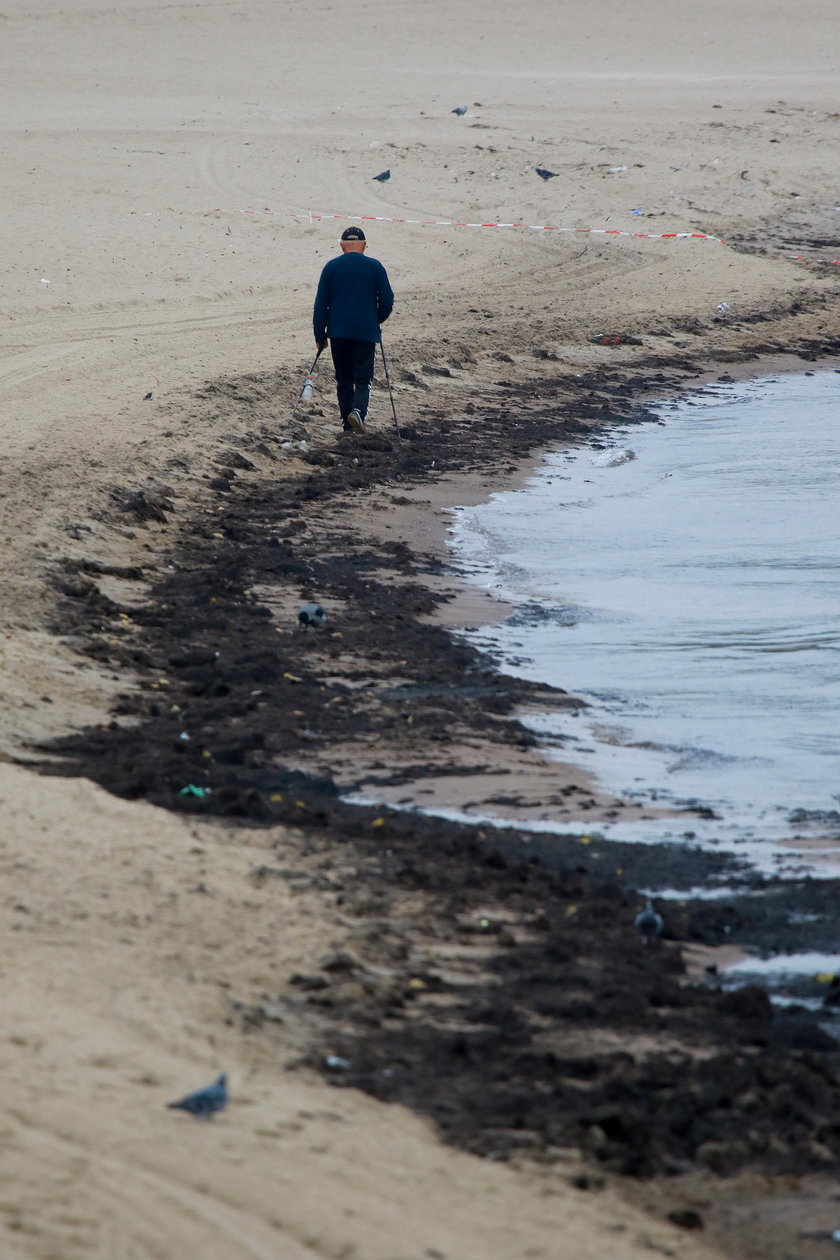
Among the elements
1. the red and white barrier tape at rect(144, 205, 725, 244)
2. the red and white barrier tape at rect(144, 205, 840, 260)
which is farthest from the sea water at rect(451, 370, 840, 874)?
the red and white barrier tape at rect(144, 205, 725, 244)

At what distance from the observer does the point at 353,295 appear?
11.2 meters

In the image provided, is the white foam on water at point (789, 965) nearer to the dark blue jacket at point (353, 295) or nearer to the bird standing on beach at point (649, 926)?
the bird standing on beach at point (649, 926)

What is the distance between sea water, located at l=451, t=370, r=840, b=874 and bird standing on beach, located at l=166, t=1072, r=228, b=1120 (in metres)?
2.47

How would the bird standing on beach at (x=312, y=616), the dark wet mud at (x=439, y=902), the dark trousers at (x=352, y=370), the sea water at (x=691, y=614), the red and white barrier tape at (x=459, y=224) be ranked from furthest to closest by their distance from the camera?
1. the red and white barrier tape at (x=459, y=224)
2. the dark trousers at (x=352, y=370)
3. the bird standing on beach at (x=312, y=616)
4. the sea water at (x=691, y=614)
5. the dark wet mud at (x=439, y=902)

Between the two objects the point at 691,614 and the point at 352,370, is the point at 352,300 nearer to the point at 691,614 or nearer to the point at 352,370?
the point at 352,370

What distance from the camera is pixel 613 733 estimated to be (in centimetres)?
686

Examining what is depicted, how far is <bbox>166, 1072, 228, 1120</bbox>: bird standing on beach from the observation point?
11.0ft

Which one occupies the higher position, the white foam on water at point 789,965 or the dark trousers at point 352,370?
the dark trousers at point 352,370

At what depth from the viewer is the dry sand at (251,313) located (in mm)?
3201

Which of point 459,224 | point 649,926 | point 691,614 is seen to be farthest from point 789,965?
point 459,224

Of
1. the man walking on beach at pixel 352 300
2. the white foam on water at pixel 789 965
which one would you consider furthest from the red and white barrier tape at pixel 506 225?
the white foam on water at pixel 789 965

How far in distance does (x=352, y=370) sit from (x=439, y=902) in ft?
25.0

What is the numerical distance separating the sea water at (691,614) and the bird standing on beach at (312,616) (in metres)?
0.90

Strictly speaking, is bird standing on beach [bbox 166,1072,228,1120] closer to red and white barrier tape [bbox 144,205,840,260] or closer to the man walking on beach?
the man walking on beach
